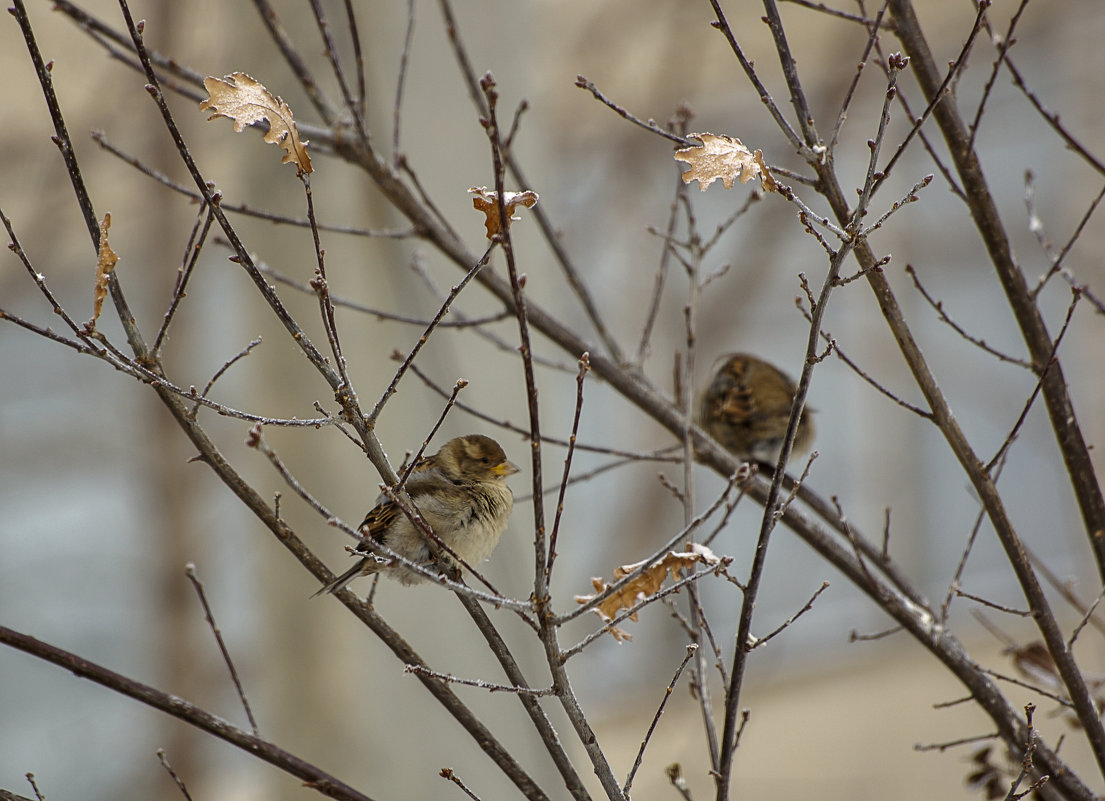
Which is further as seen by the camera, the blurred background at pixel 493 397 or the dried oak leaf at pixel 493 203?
the blurred background at pixel 493 397

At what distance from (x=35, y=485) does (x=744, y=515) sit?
8.00 feet

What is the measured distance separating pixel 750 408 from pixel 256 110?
36.1 inches

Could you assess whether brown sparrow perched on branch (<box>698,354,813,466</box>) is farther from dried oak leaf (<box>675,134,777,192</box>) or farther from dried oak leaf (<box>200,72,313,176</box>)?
dried oak leaf (<box>200,72,313,176</box>)

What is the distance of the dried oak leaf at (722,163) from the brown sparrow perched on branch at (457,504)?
1.23 ft

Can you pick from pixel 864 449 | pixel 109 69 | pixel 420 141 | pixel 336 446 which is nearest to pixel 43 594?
pixel 109 69

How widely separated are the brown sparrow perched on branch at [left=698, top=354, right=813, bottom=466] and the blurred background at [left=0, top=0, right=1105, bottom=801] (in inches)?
26.6

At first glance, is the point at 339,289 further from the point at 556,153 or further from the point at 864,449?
the point at 864,449

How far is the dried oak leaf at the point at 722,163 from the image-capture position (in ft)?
2.42

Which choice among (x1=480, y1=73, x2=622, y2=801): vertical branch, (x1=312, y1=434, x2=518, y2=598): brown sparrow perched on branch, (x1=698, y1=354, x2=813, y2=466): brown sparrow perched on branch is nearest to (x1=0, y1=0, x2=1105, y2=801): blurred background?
(x1=698, y1=354, x2=813, y2=466): brown sparrow perched on branch

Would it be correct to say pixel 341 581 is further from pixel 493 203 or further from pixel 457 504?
pixel 493 203

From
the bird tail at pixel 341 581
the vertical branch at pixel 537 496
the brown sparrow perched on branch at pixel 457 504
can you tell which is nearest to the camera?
the vertical branch at pixel 537 496

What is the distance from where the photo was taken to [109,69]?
10.3 feet

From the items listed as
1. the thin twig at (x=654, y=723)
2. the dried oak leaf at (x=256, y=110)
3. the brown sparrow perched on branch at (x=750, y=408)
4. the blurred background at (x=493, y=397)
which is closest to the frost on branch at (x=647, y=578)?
the thin twig at (x=654, y=723)

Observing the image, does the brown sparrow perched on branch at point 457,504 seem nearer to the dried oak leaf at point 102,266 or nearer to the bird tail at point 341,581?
the bird tail at point 341,581
